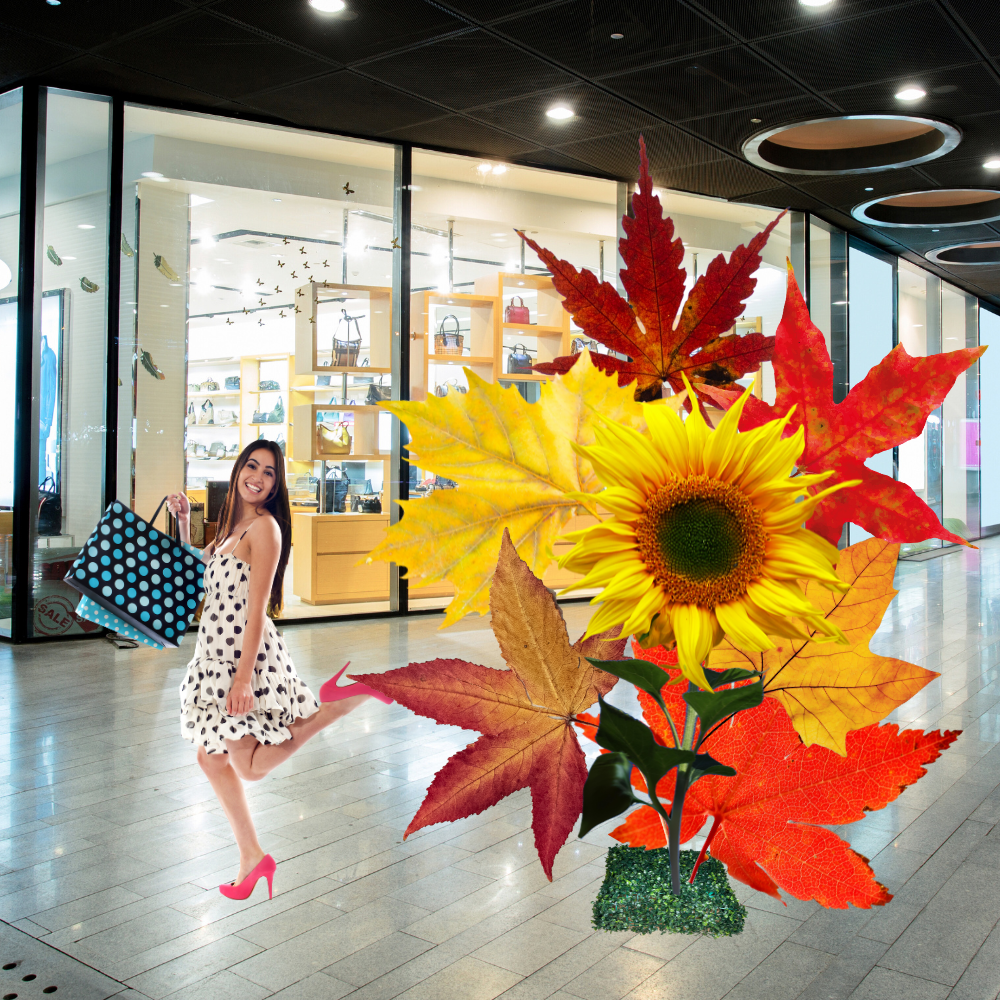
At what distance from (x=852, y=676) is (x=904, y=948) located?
8.47 feet

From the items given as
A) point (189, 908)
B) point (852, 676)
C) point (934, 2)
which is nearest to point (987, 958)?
point (189, 908)

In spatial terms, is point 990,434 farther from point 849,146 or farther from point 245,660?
point 245,660

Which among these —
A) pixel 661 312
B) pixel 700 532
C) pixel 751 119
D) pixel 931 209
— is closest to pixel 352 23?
pixel 751 119

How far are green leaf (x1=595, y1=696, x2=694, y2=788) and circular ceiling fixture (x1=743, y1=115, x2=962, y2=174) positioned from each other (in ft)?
25.4

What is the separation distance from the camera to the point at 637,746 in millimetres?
302

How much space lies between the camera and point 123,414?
251 inches

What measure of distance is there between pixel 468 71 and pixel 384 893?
15.9ft

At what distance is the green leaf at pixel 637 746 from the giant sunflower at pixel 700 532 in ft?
0.10

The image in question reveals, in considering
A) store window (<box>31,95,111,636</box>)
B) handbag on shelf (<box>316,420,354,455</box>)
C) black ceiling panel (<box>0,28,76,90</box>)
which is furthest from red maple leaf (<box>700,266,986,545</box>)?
handbag on shelf (<box>316,420,354,455</box>)

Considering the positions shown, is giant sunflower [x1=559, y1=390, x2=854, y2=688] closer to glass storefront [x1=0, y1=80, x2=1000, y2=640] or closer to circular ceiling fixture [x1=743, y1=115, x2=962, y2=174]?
glass storefront [x1=0, y1=80, x2=1000, y2=640]

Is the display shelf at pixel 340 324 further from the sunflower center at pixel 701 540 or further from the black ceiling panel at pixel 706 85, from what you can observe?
the sunflower center at pixel 701 540

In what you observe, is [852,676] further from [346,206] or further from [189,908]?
[346,206]

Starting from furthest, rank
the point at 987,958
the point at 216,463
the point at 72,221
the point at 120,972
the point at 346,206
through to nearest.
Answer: the point at 346,206
the point at 216,463
the point at 72,221
the point at 987,958
the point at 120,972

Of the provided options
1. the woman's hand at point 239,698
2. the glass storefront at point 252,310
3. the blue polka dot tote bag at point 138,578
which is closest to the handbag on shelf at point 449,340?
the glass storefront at point 252,310
